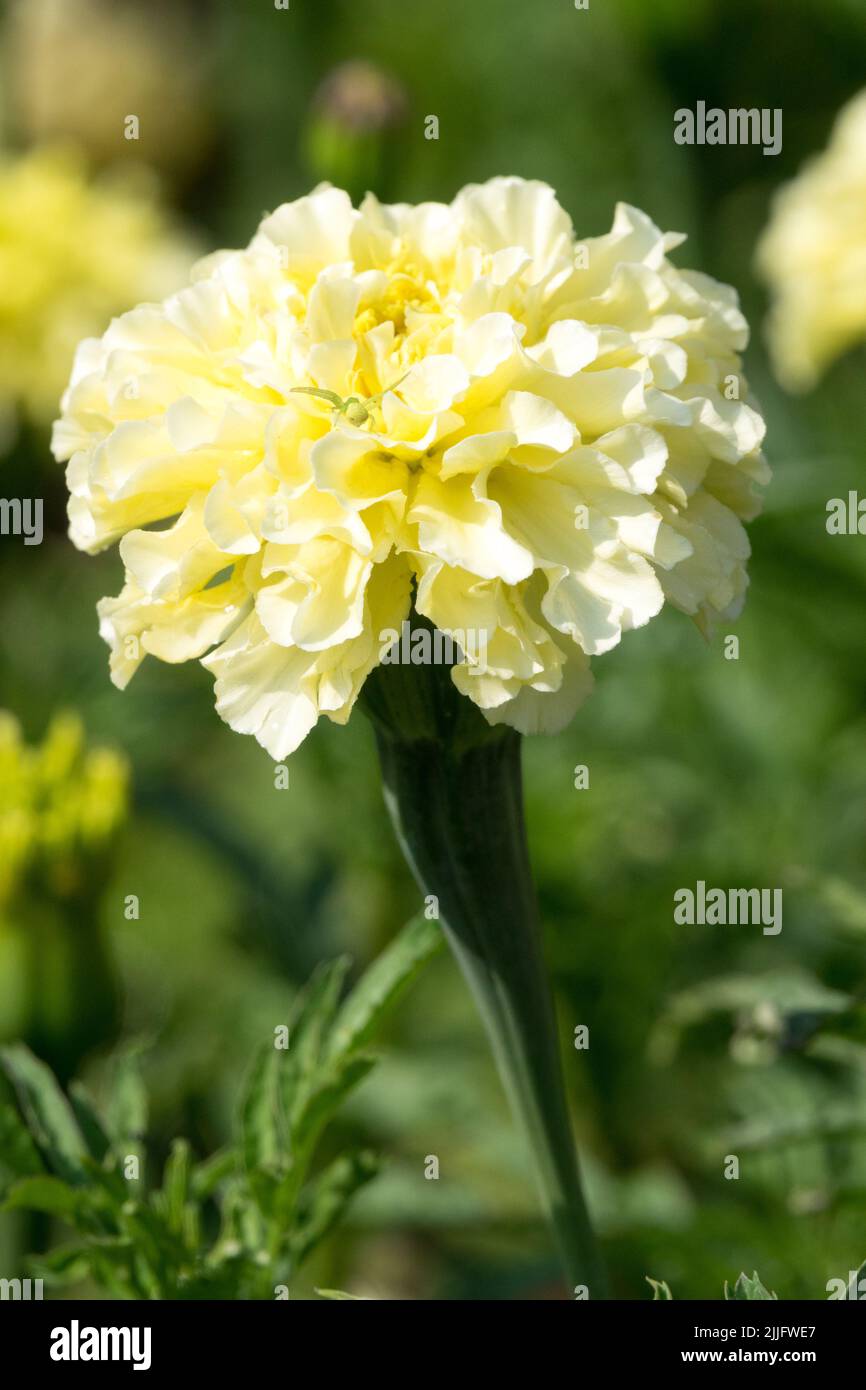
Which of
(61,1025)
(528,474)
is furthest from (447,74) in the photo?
(528,474)

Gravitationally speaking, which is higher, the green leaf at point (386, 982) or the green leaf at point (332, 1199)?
the green leaf at point (386, 982)

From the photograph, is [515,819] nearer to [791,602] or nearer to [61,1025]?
[61,1025]

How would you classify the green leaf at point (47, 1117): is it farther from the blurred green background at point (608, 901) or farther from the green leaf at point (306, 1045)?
the blurred green background at point (608, 901)

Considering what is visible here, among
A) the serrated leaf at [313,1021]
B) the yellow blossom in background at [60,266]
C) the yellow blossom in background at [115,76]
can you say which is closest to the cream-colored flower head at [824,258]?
the yellow blossom in background at [60,266]

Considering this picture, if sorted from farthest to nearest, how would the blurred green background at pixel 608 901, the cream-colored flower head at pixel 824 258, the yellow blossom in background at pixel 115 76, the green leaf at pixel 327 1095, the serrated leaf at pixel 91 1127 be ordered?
the yellow blossom in background at pixel 115 76 < the cream-colored flower head at pixel 824 258 < the blurred green background at pixel 608 901 < the serrated leaf at pixel 91 1127 < the green leaf at pixel 327 1095

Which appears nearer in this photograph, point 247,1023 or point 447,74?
point 247,1023

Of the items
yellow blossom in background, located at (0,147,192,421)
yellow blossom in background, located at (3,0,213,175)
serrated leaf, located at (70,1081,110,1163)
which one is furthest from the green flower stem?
yellow blossom in background, located at (3,0,213,175)

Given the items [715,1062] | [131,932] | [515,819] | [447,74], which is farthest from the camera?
[447,74]

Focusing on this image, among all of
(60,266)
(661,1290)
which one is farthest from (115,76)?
(661,1290)
